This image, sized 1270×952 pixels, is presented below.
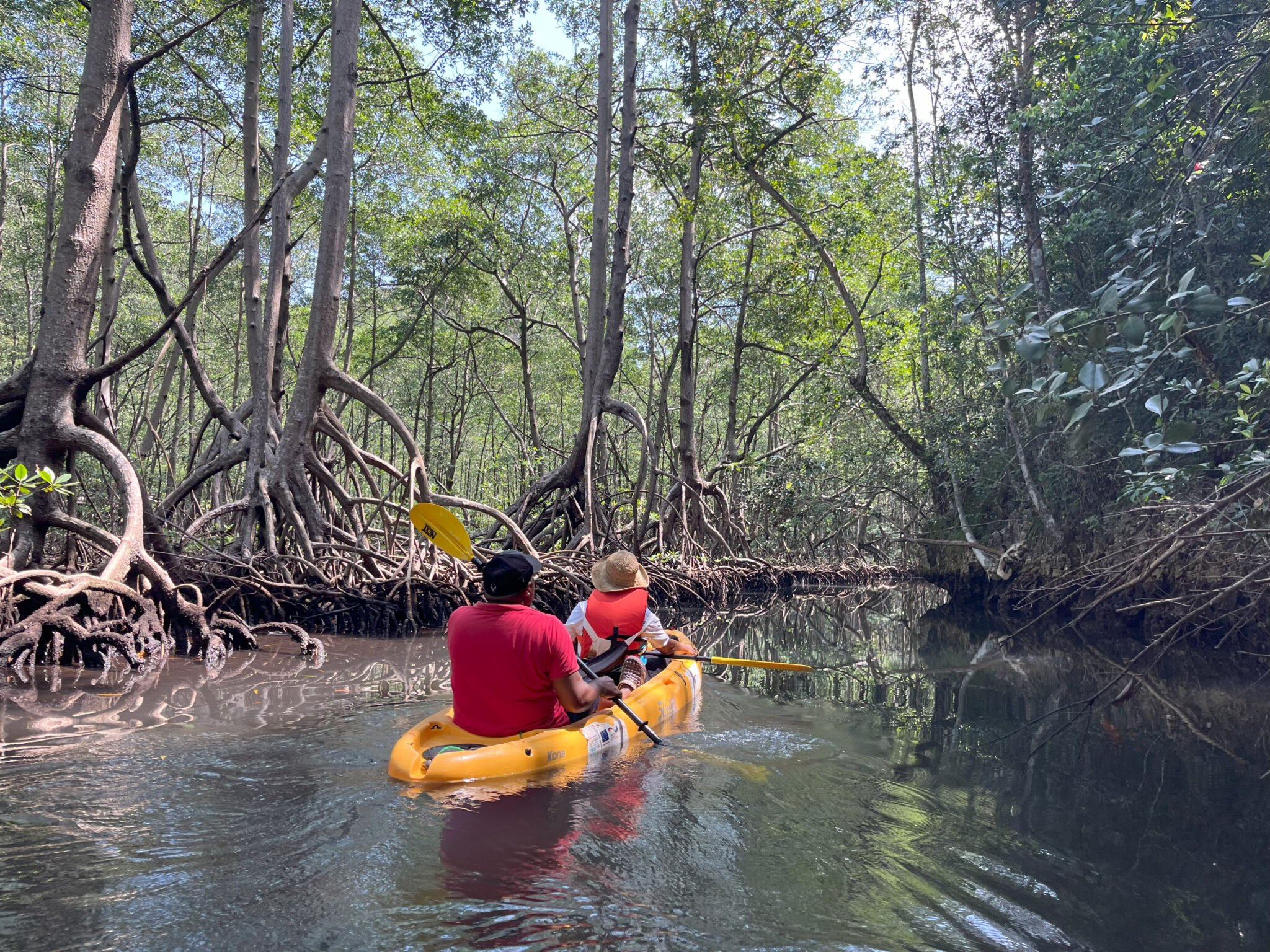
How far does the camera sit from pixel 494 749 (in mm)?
3592

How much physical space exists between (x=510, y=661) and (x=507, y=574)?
0.40m

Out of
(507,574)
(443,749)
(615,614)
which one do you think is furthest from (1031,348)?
(615,614)

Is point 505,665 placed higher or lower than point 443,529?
lower

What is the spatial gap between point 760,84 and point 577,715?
10098 mm

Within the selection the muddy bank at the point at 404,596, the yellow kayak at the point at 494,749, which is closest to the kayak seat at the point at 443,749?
the yellow kayak at the point at 494,749

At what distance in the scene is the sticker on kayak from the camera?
4016mm

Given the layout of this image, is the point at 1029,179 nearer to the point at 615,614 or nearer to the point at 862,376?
the point at 862,376

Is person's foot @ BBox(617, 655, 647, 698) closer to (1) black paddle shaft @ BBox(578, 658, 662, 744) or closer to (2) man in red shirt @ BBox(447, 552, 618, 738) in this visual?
(1) black paddle shaft @ BBox(578, 658, 662, 744)

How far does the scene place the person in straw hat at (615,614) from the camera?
203 inches

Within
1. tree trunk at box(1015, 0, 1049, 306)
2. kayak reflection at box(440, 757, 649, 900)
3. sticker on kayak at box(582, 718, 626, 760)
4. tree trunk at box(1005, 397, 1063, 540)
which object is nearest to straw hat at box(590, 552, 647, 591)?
sticker on kayak at box(582, 718, 626, 760)

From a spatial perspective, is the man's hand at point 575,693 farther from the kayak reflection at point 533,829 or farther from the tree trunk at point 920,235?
the tree trunk at point 920,235

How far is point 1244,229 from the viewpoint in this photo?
6.53 metres

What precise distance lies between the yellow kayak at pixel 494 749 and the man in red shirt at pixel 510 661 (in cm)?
9

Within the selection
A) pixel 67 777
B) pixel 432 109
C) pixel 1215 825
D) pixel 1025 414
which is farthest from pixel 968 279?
pixel 67 777
